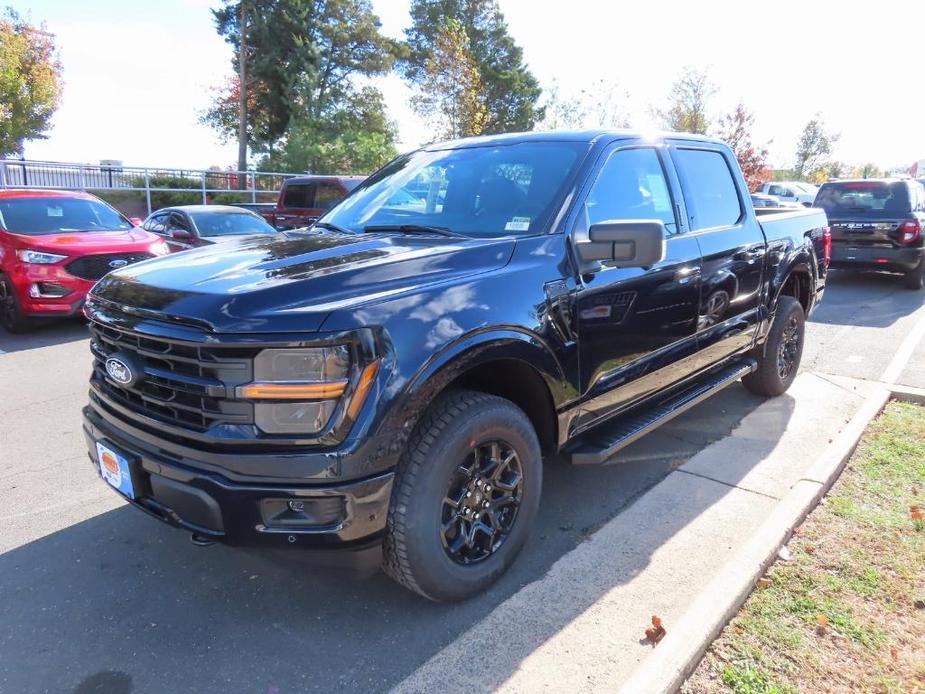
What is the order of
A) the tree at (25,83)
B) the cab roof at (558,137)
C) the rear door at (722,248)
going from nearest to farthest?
the cab roof at (558,137) → the rear door at (722,248) → the tree at (25,83)

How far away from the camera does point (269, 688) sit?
89.1 inches

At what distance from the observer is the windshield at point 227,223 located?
32.5 feet

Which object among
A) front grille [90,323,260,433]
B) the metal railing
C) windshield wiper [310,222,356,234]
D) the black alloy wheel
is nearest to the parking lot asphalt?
the black alloy wheel

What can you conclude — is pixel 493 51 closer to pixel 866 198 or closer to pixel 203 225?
pixel 866 198

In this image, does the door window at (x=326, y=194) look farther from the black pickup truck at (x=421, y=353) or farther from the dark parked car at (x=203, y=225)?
the black pickup truck at (x=421, y=353)

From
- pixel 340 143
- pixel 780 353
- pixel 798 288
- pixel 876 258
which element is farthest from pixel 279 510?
pixel 340 143

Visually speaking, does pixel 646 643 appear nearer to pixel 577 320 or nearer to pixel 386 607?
pixel 386 607

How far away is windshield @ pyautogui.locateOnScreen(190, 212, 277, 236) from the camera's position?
32.5ft

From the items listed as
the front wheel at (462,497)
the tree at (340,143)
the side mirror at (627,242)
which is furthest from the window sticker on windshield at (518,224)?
the tree at (340,143)

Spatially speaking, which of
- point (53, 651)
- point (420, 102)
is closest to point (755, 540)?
point (53, 651)

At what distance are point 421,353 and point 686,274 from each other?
201 cm

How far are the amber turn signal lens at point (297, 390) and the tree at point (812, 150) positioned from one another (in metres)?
52.5

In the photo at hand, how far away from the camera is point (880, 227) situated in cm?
1063

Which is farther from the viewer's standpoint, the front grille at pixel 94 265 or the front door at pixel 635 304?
the front grille at pixel 94 265
